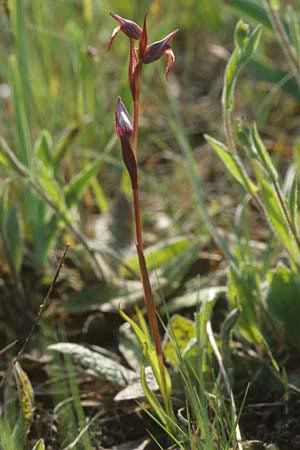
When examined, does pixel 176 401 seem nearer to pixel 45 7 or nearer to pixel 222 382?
pixel 222 382

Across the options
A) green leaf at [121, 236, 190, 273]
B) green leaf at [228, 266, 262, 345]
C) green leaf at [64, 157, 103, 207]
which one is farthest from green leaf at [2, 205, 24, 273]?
green leaf at [228, 266, 262, 345]

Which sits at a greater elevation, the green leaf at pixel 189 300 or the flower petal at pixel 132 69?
the flower petal at pixel 132 69

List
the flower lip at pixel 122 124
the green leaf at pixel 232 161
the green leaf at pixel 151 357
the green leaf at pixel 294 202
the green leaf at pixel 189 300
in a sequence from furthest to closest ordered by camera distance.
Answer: the green leaf at pixel 189 300 → the green leaf at pixel 232 161 → the green leaf at pixel 294 202 → the green leaf at pixel 151 357 → the flower lip at pixel 122 124

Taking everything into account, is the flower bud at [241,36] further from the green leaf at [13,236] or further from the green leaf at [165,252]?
the green leaf at [13,236]

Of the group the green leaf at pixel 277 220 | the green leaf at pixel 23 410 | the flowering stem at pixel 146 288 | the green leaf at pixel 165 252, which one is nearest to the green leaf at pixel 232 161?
the green leaf at pixel 277 220

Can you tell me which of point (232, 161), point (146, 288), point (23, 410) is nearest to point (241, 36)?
point (232, 161)
